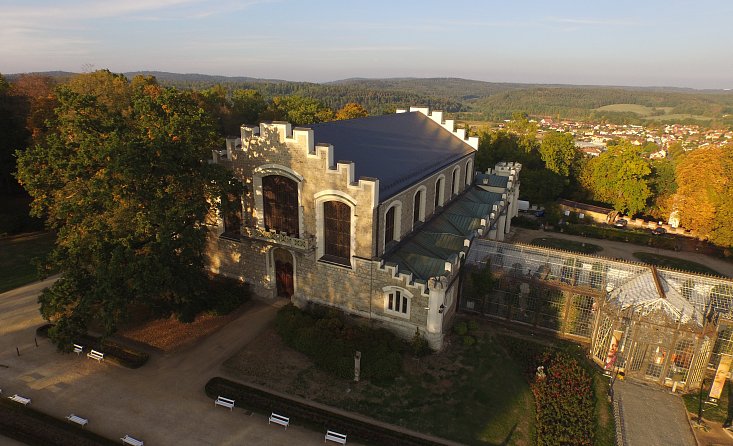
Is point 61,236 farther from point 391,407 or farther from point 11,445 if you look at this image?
point 391,407

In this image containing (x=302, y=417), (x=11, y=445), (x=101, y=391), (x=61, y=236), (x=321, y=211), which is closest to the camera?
(x=11, y=445)

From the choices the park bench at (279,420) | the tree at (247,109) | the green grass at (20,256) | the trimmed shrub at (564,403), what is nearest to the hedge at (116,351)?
the park bench at (279,420)

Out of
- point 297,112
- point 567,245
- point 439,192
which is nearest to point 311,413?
point 439,192

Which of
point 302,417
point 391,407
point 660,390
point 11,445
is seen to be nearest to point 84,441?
point 11,445

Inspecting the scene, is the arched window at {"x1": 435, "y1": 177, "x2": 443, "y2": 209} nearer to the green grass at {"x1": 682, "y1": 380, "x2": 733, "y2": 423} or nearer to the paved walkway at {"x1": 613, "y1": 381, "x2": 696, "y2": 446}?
the paved walkway at {"x1": 613, "y1": 381, "x2": 696, "y2": 446}

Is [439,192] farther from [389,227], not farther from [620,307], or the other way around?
[620,307]

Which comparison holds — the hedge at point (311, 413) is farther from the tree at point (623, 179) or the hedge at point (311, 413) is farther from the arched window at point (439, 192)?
the tree at point (623, 179)

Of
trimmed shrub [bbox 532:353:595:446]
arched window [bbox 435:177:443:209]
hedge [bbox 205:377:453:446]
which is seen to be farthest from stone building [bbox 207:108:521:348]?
hedge [bbox 205:377:453:446]
